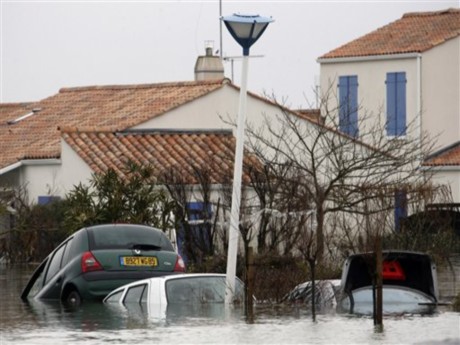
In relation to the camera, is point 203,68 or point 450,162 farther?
point 203,68

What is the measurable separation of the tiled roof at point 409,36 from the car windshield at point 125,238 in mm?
28861

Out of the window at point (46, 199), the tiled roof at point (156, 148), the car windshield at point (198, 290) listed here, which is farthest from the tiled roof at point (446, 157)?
the car windshield at point (198, 290)

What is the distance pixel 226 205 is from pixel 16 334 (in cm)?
1534

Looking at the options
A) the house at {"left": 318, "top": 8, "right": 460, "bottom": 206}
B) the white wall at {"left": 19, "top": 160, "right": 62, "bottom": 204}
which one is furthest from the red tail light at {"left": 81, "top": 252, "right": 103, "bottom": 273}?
the house at {"left": 318, "top": 8, "right": 460, "bottom": 206}

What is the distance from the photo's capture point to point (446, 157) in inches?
1957

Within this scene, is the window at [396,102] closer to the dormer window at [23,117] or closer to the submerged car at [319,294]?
the dormer window at [23,117]

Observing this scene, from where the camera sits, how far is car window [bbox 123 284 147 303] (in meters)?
19.5

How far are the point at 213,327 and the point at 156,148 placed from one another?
83.6 feet

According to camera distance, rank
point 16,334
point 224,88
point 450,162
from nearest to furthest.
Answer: point 16,334 → point 224,88 → point 450,162

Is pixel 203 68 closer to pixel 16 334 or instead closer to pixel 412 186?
pixel 412 186

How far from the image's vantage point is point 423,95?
164 ft

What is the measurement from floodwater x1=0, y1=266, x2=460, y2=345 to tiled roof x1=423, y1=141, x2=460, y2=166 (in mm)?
29061

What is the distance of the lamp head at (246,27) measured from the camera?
21.4 metres

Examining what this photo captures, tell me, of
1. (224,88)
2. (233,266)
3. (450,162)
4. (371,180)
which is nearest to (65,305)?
(233,266)
